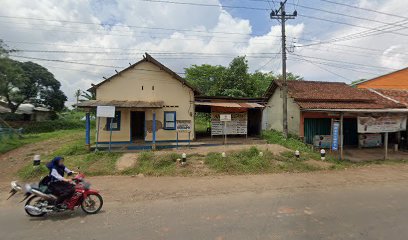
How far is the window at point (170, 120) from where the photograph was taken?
14.8 metres

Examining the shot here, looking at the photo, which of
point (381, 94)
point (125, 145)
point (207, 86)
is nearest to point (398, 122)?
point (381, 94)

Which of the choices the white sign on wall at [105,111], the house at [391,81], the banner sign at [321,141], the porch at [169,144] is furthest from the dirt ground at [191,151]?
the house at [391,81]

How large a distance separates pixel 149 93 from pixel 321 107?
36.7 ft

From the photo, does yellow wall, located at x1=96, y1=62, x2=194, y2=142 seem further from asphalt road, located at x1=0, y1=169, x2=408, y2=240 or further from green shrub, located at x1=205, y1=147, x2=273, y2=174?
asphalt road, located at x1=0, y1=169, x2=408, y2=240

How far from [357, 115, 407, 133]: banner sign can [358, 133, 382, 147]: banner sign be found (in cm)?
325

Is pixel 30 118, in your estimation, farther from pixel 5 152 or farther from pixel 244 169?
pixel 244 169

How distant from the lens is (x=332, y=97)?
700 inches

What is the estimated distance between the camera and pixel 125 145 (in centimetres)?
1325

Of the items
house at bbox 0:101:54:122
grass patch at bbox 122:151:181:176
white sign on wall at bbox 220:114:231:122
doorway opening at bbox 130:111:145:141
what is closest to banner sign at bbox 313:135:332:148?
white sign on wall at bbox 220:114:231:122

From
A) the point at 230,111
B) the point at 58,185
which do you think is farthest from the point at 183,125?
the point at 58,185

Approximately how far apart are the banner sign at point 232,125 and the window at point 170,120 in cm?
268

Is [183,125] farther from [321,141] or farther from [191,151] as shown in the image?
[321,141]

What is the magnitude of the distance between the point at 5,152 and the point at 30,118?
23.7m

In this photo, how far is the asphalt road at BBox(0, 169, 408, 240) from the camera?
4582mm
